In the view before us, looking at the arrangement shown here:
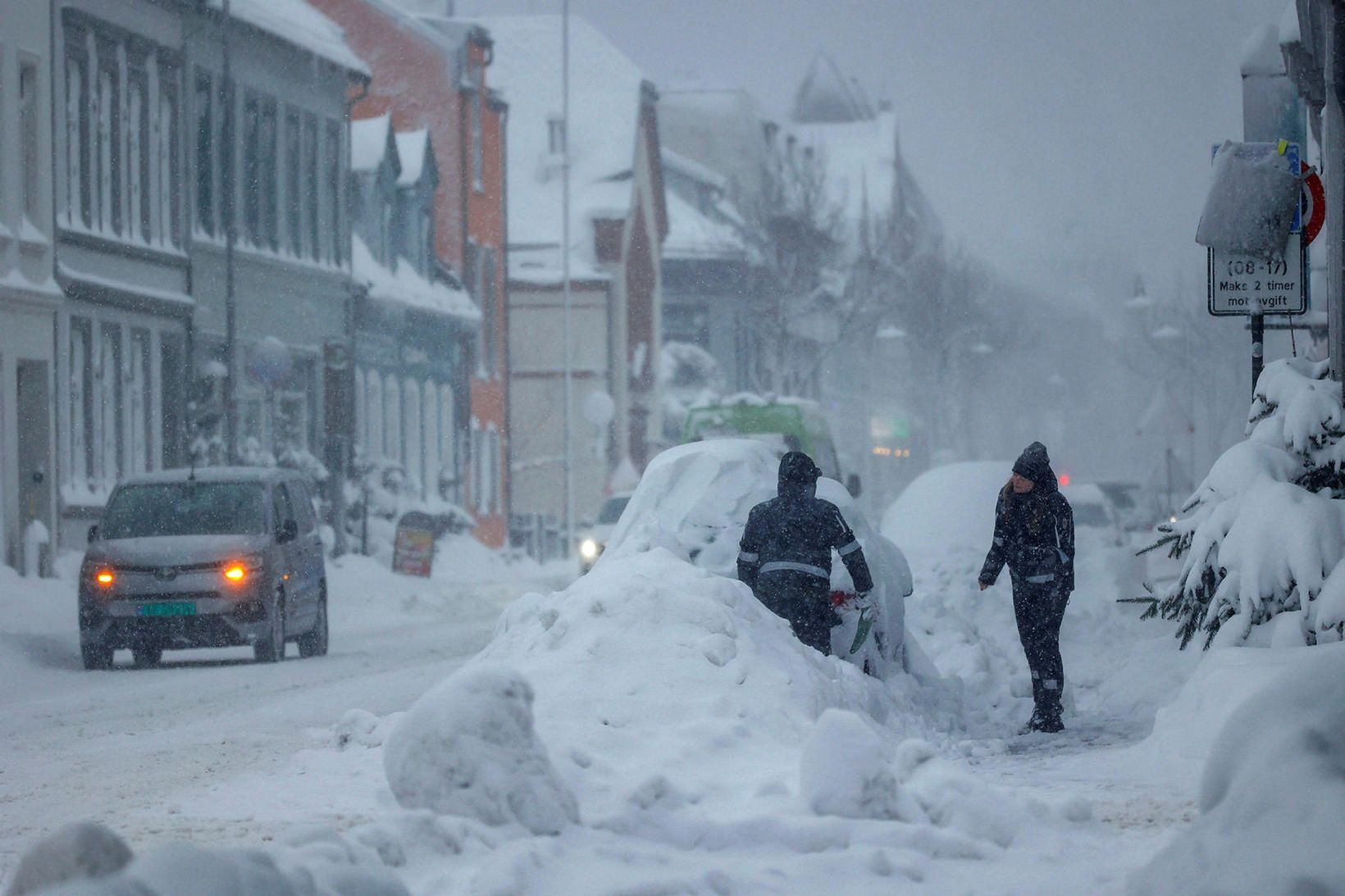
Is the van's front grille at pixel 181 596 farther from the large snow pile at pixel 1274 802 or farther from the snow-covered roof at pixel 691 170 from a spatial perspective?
the snow-covered roof at pixel 691 170

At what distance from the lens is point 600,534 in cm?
2855

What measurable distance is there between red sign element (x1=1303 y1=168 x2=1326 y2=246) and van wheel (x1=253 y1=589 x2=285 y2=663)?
31.3ft

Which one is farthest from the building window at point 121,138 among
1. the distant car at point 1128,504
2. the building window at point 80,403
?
the distant car at point 1128,504

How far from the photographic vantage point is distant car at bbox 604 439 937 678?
13.1m

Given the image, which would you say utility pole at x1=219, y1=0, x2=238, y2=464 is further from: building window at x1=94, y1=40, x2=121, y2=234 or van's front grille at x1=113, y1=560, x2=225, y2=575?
van's front grille at x1=113, y1=560, x2=225, y2=575

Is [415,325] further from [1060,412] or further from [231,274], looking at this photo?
[1060,412]

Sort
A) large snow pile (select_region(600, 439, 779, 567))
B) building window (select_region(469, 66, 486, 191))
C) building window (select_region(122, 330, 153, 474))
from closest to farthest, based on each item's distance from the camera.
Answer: large snow pile (select_region(600, 439, 779, 567)) → building window (select_region(122, 330, 153, 474)) → building window (select_region(469, 66, 486, 191))

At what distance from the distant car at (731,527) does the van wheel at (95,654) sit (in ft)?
22.3

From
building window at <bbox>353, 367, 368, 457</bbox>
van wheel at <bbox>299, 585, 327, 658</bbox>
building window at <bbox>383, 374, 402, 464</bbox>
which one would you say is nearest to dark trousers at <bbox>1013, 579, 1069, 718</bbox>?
van wheel at <bbox>299, 585, 327, 658</bbox>

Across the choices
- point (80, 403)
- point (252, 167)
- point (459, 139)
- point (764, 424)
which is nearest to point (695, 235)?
point (459, 139)

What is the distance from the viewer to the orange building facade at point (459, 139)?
52.9m

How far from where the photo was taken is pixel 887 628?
13852 mm

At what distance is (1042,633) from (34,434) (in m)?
19.0

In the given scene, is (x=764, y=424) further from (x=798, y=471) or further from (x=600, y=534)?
(x=798, y=471)
